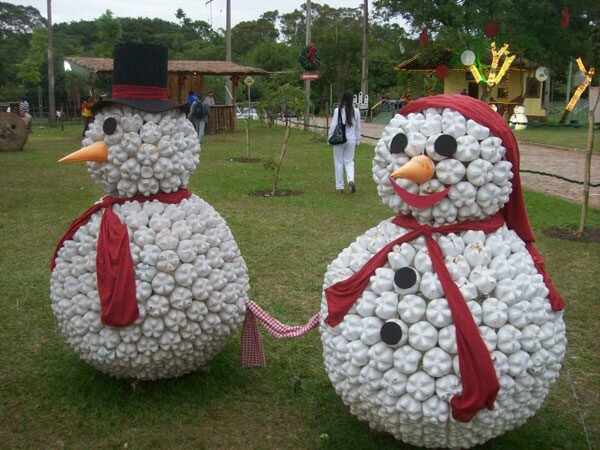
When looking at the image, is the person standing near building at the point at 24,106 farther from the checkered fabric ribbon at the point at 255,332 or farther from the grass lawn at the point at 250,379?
the checkered fabric ribbon at the point at 255,332

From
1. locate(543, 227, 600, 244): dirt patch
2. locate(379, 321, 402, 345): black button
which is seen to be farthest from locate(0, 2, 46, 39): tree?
locate(379, 321, 402, 345): black button

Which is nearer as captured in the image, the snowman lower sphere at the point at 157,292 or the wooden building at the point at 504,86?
the snowman lower sphere at the point at 157,292

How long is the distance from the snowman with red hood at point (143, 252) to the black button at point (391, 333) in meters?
1.22

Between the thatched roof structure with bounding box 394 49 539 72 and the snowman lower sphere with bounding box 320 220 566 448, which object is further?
the thatched roof structure with bounding box 394 49 539 72

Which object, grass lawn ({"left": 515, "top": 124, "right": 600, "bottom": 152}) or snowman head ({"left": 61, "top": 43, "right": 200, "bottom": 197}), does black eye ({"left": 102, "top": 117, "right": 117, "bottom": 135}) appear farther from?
grass lawn ({"left": 515, "top": 124, "right": 600, "bottom": 152})

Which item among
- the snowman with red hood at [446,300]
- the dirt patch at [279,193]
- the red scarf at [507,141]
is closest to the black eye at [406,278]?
the snowman with red hood at [446,300]

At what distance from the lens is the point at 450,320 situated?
291 centimetres

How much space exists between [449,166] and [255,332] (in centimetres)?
188

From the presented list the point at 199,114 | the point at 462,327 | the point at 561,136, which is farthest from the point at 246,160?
the point at 561,136

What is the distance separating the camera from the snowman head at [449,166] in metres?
3.02

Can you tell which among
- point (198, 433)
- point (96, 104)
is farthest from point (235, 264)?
point (96, 104)

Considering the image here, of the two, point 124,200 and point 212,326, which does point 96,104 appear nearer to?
point 124,200

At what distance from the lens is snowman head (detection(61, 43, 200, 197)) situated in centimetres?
373

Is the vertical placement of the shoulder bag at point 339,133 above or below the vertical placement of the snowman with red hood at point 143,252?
above
